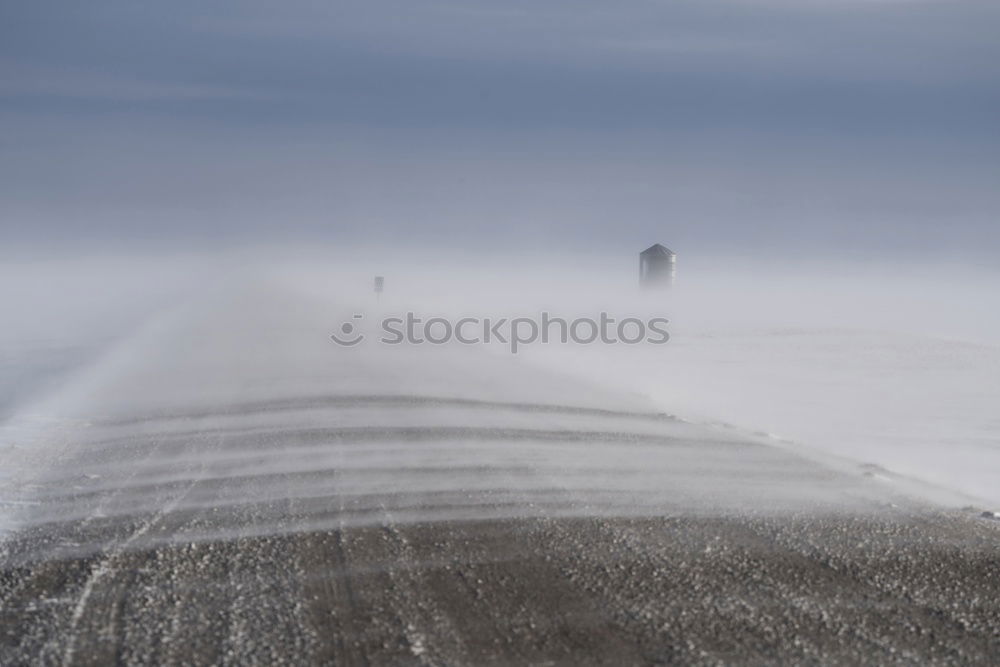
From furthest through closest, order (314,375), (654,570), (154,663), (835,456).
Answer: (314,375) < (835,456) < (654,570) < (154,663)

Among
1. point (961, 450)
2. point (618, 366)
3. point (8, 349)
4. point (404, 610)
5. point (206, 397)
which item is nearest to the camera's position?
point (404, 610)

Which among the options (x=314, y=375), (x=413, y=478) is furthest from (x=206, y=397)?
(x=413, y=478)

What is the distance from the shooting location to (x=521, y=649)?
5254 millimetres

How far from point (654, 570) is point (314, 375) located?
1224 cm

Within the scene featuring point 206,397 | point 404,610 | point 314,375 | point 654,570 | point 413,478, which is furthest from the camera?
point 314,375

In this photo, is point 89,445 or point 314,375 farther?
point 314,375

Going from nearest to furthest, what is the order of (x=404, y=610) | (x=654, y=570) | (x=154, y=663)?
(x=154, y=663), (x=404, y=610), (x=654, y=570)

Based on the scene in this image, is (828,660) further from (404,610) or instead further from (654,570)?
(404,610)

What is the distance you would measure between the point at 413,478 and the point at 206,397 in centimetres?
693

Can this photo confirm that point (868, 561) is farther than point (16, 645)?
Yes

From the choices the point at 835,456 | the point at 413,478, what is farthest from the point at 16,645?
the point at 835,456

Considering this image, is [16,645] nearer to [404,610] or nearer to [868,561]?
[404,610]

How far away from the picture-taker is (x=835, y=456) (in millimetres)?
11539

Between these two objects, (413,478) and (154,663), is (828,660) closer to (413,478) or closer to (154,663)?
(154,663)
